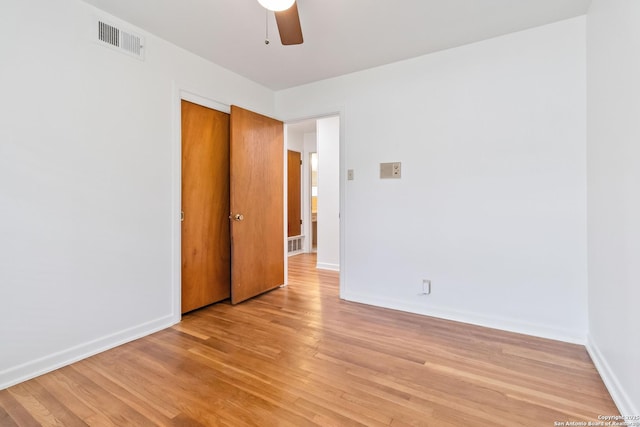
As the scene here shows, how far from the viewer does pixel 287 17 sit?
170 centimetres

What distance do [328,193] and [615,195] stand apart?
3.71m

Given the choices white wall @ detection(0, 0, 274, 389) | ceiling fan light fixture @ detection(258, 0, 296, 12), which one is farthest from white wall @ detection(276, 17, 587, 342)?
white wall @ detection(0, 0, 274, 389)

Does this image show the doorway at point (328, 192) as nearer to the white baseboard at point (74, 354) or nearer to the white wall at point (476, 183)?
the white wall at point (476, 183)

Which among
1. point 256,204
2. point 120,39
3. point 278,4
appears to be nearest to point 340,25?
point 278,4

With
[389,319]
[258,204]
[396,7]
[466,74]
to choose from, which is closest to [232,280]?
[258,204]

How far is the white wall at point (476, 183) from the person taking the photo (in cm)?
229

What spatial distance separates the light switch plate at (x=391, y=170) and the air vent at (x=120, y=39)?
2.33 m

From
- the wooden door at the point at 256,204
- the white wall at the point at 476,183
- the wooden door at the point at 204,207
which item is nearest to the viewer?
the white wall at the point at 476,183

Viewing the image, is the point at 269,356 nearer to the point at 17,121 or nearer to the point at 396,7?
the point at 17,121

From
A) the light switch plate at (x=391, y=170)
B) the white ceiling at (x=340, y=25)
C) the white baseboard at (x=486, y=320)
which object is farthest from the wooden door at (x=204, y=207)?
the light switch plate at (x=391, y=170)

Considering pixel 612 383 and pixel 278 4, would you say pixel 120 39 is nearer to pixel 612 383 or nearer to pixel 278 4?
pixel 278 4

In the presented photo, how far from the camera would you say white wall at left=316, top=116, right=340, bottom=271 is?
4.86 metres

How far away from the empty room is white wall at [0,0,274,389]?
0.04 ft

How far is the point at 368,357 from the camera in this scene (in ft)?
6.82
